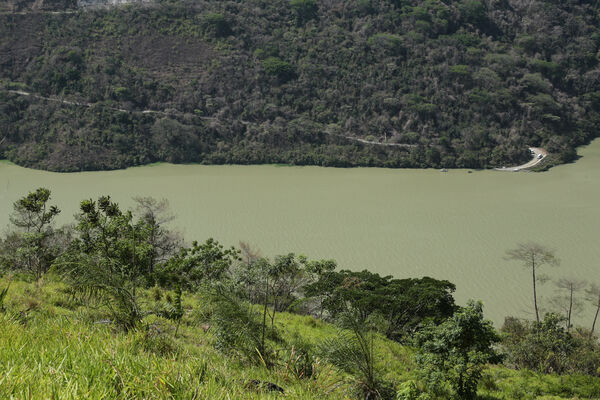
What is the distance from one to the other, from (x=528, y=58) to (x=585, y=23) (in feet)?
38.4

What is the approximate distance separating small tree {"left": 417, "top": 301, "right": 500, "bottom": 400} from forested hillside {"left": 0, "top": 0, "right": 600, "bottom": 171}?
32.9 metres

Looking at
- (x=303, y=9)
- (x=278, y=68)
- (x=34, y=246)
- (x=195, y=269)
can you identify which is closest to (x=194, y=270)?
(x=195, y=269)

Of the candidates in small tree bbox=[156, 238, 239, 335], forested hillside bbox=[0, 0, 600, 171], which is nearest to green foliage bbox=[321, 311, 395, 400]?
small tree bbox=[156, 238, 239, 335]

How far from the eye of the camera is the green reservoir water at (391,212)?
21.2 metres

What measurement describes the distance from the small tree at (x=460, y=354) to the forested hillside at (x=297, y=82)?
32.9 metres

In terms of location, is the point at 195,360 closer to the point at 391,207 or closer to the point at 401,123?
the point at 391,207

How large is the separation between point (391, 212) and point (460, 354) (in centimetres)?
2193

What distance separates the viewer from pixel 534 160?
3931 cm

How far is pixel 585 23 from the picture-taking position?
171ft

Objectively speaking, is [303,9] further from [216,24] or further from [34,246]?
[34,246]

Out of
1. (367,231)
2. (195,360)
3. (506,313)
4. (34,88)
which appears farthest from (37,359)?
(34,88)

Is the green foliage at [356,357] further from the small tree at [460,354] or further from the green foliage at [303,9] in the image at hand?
the green foliage at [303,9]

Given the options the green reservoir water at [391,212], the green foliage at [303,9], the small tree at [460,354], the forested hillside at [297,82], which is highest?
the green foliage at [303,9]

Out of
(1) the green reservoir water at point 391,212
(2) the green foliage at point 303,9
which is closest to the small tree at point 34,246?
(1) the green reservoir water at point 391,212
